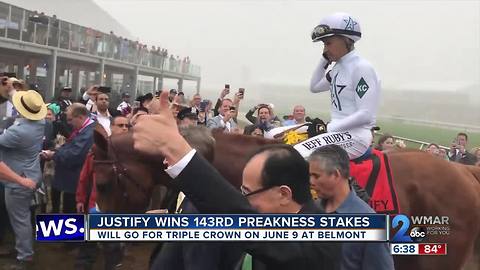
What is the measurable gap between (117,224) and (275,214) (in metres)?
0.55

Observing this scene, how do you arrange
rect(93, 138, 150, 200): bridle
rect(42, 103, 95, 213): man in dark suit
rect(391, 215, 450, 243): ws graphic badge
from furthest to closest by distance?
rect(42, 103, 95, 213): man in dark suit, rect(391, 215, 450, 243): ws graphic badge, rect(93, 138, 150, 200): bridle

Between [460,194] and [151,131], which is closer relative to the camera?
[151,131]

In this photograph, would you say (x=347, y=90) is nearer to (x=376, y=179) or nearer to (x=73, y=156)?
(x=376, y=179)

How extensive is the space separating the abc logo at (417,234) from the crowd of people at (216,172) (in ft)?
2.19

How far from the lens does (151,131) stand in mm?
1284

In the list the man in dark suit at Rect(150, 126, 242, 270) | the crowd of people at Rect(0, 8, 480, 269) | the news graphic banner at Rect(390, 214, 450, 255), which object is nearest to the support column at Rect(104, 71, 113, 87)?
the crowd of people at Rect(0, 8, 480, 269)

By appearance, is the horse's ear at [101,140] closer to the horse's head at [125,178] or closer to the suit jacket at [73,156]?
the horse's head at [125,178]

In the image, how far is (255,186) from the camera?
1485 mm

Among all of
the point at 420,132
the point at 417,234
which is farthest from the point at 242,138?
the point at 420,132

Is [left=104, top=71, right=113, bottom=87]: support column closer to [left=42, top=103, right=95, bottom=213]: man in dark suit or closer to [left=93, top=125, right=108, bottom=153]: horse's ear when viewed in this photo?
[left=42, top=103, right=95, bottom=213]: man in dark suit

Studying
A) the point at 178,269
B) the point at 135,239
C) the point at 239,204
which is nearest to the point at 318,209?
the point at 239,204

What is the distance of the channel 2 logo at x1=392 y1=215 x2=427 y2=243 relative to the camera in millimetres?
3404

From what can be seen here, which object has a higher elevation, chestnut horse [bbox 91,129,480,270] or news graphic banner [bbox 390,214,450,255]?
chestnut horse [bbox 91,129,480,270]

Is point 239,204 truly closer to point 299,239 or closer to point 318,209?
point 299,239
